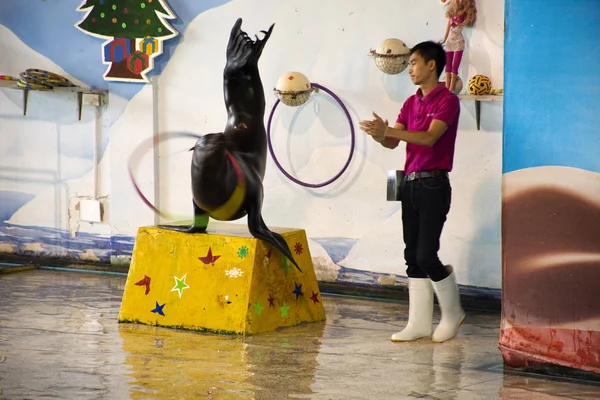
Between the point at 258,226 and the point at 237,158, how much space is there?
408 mm

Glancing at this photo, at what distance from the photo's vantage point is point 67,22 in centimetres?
823

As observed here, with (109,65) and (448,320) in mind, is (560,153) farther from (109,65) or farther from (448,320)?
(109,65)

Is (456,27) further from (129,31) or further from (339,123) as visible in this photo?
(129,31)

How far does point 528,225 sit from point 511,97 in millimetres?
620

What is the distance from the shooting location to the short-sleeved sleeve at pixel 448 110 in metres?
5.52

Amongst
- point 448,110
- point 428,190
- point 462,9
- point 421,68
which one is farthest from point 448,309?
point 462,9

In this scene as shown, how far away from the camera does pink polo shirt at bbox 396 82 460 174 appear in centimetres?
556

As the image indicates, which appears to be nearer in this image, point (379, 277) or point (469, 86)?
point (469, 86)

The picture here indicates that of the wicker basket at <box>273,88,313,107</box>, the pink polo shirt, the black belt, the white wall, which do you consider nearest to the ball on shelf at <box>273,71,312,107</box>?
the wicker basket at <box>273,88,313,107</box>

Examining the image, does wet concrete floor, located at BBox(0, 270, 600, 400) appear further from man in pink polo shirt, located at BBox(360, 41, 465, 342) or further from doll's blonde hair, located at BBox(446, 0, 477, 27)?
doll's blonde hair, located at BBox(446, 0, 477, 27)

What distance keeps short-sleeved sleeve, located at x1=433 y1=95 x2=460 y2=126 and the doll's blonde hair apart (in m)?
1.21

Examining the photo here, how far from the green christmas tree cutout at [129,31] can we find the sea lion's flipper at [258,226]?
2.25 meters

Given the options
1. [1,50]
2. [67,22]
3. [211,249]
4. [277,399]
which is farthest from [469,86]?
[1,50]

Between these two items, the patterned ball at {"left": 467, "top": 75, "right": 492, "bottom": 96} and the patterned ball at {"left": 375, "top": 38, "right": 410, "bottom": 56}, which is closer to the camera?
the patterned ball at {"left": 467, "top": 75, "right": 492, "bottom": 96}
